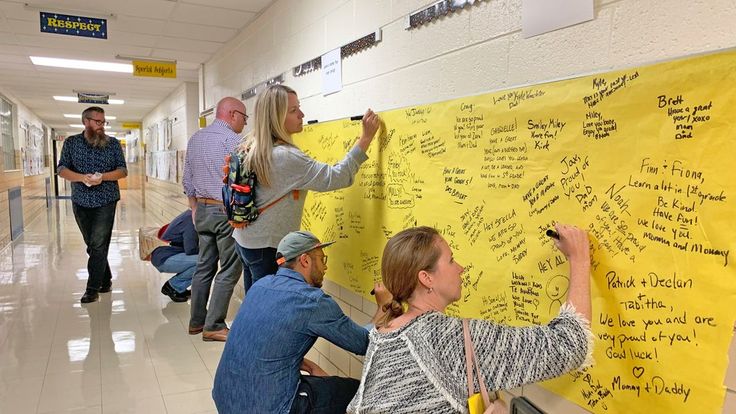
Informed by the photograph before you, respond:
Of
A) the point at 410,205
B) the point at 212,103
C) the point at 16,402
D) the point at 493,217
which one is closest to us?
the point at 493,217

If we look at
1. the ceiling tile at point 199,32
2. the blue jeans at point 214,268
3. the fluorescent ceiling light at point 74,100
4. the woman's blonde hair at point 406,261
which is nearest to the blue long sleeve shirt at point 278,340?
the woman's blonde hair at point 406,261

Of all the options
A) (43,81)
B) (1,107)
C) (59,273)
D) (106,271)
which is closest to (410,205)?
(106,271)

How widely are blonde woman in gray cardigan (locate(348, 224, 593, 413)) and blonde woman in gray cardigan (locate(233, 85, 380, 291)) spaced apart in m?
1.11

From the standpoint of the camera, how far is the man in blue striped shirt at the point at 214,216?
3.76 m

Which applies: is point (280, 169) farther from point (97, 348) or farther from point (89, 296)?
point (89, 296)

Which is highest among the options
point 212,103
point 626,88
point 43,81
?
point 43,81

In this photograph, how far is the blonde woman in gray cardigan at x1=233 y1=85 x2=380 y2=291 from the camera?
8.09 ft

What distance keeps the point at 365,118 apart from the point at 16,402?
8.28 ft

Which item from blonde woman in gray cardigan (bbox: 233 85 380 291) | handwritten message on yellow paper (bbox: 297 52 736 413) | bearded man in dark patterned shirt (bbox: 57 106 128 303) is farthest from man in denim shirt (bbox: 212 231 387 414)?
bearded man in dark patterned shirt (bbox: 57 106 128 303)

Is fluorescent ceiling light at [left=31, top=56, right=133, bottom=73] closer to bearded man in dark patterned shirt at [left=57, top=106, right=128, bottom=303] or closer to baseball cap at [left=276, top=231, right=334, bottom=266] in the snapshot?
bearded man in dark patterned shirt at [left=57, top=106, right=128, bottom=303]

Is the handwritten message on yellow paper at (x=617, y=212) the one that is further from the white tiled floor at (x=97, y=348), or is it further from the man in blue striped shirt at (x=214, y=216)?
the man in blue striped shirt at (x=214, y=216)

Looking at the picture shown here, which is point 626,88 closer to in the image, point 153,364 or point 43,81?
point 153,364

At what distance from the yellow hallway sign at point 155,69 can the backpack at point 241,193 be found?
469cm

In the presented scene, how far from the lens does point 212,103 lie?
6.56 meters
